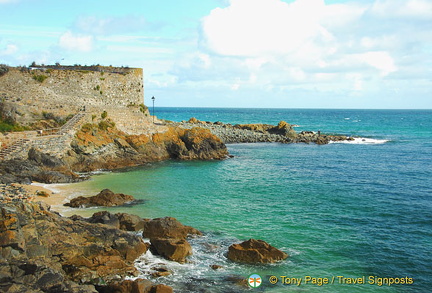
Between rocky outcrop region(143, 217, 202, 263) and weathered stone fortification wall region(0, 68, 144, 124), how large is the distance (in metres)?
Answer: 24.9

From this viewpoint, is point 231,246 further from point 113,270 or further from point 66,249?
point 66,249

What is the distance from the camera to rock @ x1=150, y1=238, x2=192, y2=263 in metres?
16.5

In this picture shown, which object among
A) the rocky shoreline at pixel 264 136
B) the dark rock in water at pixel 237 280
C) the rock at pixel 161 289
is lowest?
the dark rock in water at pixel 237 280

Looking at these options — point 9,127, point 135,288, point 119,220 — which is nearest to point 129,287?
point 135,288

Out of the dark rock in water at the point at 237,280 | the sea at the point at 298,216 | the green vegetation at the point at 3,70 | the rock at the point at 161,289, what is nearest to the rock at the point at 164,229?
the sea at the point at 298,216

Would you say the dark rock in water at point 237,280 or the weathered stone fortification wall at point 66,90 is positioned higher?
the weathered stone fortification wall at point 66,90

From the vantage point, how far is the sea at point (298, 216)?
50.3 feet

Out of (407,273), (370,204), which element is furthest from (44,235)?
(370,204)

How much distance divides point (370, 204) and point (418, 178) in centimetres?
1181

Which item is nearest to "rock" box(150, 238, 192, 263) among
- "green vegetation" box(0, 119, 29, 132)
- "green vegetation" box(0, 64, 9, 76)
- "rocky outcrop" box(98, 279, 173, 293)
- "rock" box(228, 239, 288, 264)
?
"rock" box(228, 239, 288, 264)

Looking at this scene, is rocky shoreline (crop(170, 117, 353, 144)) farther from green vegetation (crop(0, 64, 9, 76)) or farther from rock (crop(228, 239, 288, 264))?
rock (crop(228, 239, 288, 264))

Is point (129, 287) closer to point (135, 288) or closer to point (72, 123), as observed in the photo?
point (135, 288)

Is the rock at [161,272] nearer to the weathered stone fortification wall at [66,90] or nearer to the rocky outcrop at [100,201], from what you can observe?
the rocky outcrop at [100,201]

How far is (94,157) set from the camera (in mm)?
37281
